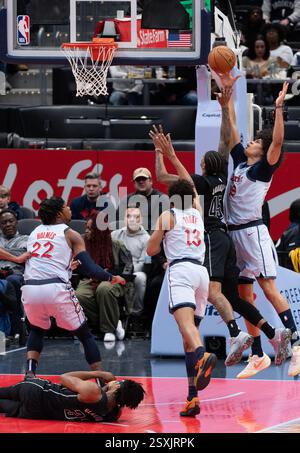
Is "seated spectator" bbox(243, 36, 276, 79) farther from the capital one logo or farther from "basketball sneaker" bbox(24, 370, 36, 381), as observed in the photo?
"basketball sneaker" bbox(24, 370, 36, 381)

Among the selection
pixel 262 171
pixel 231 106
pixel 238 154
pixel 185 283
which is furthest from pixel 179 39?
pixel 185 283

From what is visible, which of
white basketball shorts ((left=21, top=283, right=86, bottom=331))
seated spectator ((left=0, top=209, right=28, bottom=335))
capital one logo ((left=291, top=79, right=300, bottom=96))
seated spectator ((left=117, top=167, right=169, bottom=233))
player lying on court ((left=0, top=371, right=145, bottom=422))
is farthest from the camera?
capital one logo ((left=291, top=79, right=300, bottom=96))

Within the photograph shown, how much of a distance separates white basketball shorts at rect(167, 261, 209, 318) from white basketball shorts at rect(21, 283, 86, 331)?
100 centimetres

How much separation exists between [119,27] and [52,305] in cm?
365

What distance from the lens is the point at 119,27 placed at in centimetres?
1281

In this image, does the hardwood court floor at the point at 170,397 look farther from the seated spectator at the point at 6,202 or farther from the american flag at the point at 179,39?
the american flag at the point at 179,39

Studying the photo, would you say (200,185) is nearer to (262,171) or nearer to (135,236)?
(262,171)

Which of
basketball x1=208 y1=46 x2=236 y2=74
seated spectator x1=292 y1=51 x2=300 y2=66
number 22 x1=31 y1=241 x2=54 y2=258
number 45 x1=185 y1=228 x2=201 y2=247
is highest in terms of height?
basketball x1=208 y1=46 x2=236 y2=74

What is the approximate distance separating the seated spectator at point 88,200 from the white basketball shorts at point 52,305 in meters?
4.53

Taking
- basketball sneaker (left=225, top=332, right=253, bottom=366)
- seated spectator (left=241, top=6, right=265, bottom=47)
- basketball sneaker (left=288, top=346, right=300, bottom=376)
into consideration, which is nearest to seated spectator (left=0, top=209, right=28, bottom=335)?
basketball sneaker (left=225, top=332, right=253, bottom=366)

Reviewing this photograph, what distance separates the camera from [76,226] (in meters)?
14.9

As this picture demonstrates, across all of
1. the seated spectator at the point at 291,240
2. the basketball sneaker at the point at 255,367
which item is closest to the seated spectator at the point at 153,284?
the seated spectator at the point at 291,240

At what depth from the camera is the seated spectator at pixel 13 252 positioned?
46.1 ft

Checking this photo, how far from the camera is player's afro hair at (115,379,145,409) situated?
9.75 meters
